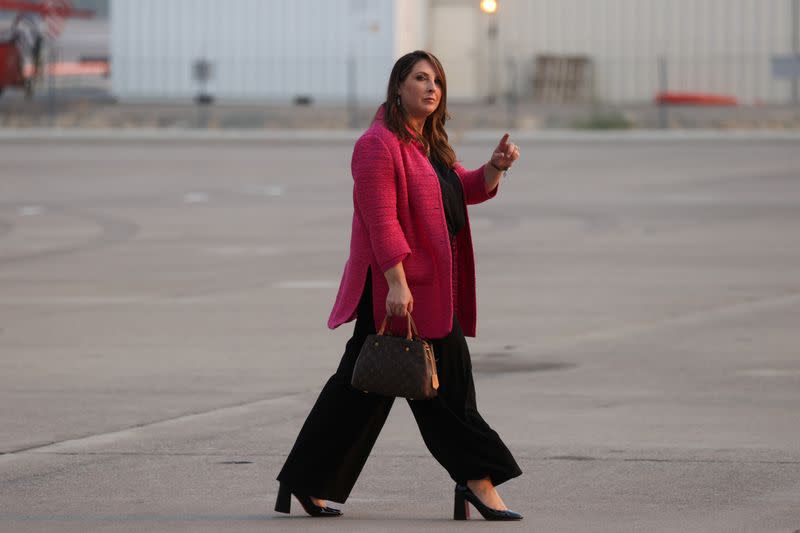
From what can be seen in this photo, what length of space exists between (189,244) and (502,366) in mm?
7699

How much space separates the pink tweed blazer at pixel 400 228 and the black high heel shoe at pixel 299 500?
2.08 feet

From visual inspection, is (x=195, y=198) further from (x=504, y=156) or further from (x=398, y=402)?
(x=504, y=156)

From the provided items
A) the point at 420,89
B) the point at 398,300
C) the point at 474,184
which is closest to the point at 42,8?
the point at 474,184

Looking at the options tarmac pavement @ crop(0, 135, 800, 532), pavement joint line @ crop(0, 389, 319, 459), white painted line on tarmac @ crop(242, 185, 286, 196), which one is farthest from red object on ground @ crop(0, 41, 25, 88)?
pavement joint line @ crop(0, 389, 319, 459)

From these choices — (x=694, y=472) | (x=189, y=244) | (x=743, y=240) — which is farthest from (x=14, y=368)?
(x=743, y=240)

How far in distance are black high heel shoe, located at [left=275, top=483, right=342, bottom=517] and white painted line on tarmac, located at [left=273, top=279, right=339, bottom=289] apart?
7.32 meters

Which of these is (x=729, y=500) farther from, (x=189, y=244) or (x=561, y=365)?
(x=189, y=244)

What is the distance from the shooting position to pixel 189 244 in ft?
55.1

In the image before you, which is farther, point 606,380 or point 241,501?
point 606,380

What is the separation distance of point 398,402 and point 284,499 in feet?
8.45

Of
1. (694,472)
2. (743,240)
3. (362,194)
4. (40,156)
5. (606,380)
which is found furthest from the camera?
(40,156)

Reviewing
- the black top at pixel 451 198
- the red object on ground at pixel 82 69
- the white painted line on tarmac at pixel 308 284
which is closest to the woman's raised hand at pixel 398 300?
the black top at pixel 451 198

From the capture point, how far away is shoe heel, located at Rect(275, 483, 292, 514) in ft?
19.7

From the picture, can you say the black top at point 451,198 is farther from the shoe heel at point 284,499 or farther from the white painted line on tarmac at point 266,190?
the white painted line on tarmac at point 266,190
